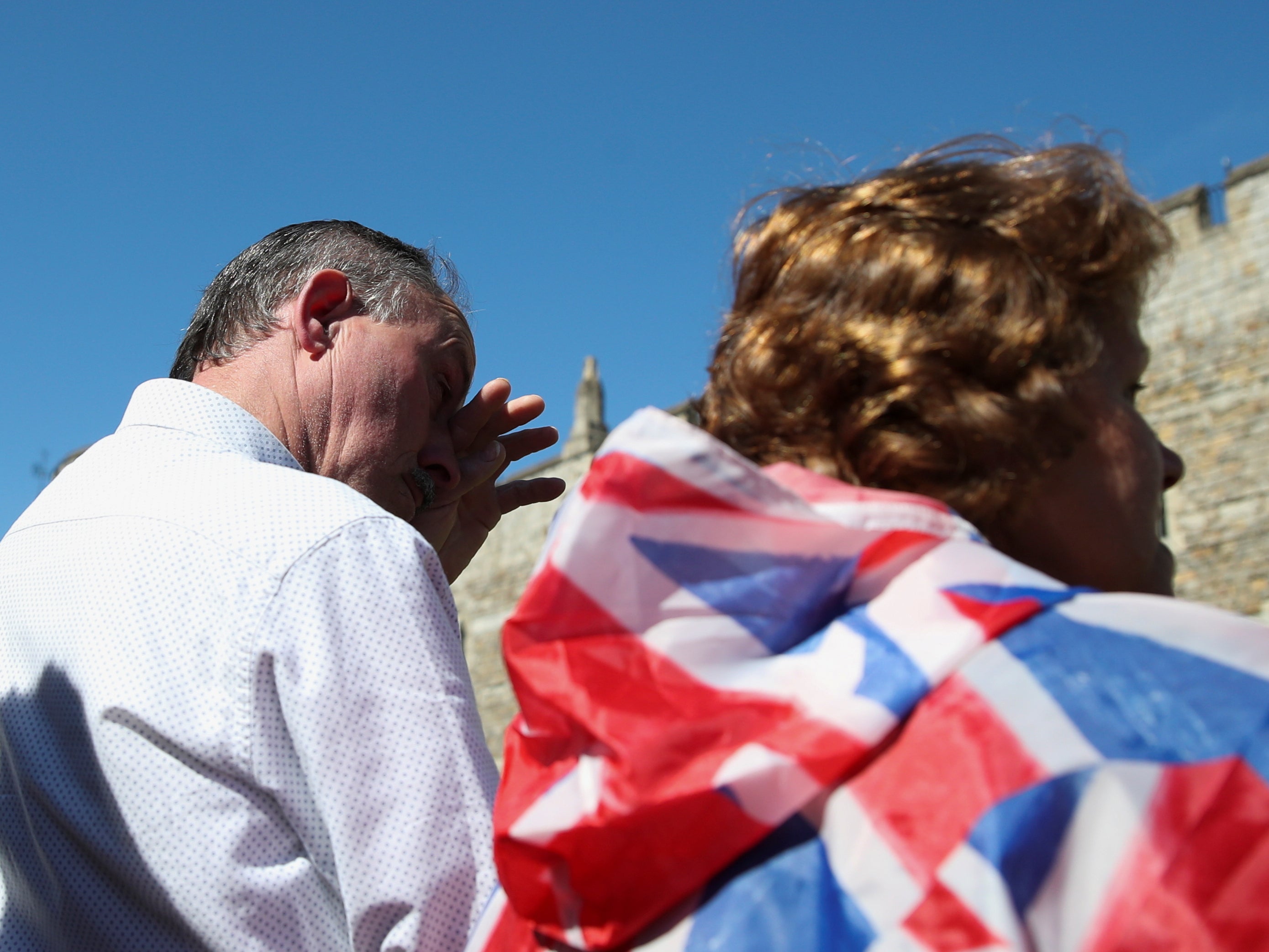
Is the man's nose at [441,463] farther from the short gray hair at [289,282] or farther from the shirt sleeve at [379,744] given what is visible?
the shirt sleeve at [379,744]

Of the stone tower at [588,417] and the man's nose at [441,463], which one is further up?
the man's nose at [441,463]

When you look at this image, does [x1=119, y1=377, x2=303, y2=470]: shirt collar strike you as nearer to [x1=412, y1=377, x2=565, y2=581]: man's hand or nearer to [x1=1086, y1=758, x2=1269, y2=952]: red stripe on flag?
[x1=412, y1=377, x2=565, y2=581]: man's hand

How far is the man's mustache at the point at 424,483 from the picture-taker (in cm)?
260

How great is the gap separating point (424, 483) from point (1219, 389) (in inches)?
393

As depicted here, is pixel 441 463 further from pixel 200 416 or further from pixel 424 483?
pixel 200 416

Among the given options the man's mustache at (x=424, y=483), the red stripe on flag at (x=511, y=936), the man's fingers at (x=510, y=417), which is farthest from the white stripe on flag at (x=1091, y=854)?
the man's fingers at (x=510, y=417)

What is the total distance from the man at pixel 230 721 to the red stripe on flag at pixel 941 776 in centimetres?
70

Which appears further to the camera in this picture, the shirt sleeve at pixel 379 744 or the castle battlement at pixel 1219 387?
the castle battlement at pixel 1219 387

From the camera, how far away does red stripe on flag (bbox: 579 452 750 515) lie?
1037 millimetres

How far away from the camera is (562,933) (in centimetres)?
102

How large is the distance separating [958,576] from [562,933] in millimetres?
457

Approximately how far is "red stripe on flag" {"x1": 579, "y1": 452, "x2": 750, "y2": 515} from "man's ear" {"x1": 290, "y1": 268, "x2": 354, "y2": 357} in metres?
1.48

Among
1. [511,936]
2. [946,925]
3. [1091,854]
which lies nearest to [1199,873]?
[1091,854]

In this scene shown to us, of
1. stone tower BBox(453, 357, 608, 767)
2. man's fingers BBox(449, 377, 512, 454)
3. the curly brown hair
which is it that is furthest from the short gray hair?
stone tower BBox(453, 357, 608, 767)
